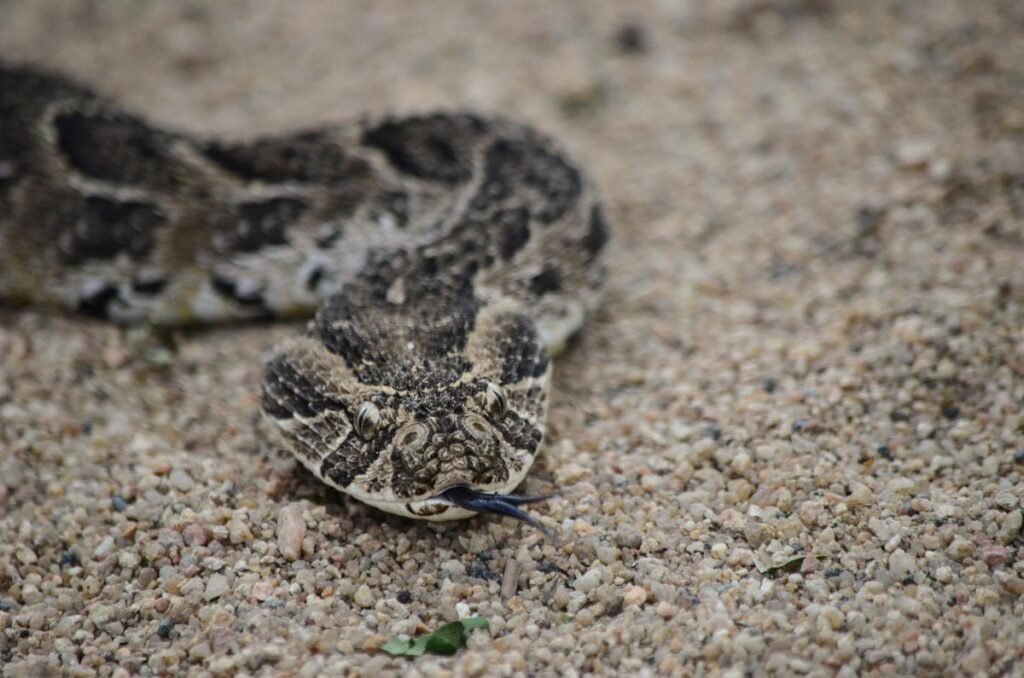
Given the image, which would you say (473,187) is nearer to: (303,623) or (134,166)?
(134,166)

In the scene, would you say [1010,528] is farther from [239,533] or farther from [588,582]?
[239,533]

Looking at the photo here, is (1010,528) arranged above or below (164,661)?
above

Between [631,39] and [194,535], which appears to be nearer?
[194,535]

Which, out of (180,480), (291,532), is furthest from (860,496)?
(180,480)

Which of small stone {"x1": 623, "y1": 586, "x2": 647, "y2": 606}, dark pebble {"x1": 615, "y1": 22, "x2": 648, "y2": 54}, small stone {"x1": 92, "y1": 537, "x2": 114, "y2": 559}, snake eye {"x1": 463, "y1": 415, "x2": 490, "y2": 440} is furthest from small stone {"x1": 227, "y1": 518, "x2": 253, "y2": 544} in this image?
dark pebble {"x1": 615, "y1": 22, "x2": 648, "y2": 54}

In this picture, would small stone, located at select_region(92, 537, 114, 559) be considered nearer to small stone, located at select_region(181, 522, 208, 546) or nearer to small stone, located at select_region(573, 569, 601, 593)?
small stone, located at select_region(181, 522, 208, 546)

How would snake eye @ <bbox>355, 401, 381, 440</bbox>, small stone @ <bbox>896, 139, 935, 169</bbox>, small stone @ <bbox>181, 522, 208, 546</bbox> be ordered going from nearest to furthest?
snake eye @ <bbox>355, 401, 381, 440</bbox> → small stone @ <bbox>181, 522, 208, 546</bbox> → small stone @ <bbox>896, 139, 935, 169</bbox>

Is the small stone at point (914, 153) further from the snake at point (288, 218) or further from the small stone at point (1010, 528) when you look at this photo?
the small stone at point (1010, 528)
